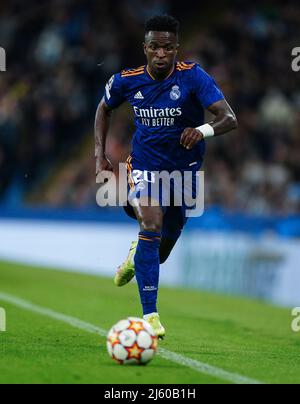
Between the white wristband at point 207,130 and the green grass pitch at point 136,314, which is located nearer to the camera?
the green grass pitch at point 136,314

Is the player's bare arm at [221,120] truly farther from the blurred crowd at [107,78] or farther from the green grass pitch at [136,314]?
the blurred crowd at [107,78]

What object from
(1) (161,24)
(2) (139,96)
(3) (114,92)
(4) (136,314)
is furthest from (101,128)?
(4) (136,314)

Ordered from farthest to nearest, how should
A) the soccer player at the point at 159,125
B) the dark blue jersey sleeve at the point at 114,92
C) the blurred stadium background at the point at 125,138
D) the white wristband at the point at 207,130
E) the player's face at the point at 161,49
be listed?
the blurred stadium background at the point at 125,138 < the dark blue jersey sleeve at the point at 114,92 < the player's face at the point at 161,49 < the soccer player at the point at 159,125 < the white wristband at the point at 207,130

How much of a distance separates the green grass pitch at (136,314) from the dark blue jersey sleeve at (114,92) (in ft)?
6.68

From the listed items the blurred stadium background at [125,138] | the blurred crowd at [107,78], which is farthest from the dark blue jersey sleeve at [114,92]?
the blurred crowd at [107,78]

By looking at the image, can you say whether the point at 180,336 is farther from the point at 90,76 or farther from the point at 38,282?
the point at 90,76

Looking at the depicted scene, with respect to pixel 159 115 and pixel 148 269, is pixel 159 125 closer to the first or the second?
pixel 159 115

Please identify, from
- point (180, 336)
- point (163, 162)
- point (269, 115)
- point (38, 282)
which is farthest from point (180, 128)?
point (269, 115)

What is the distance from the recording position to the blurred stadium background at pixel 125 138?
17125 millimetres

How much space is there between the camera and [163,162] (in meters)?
8.73

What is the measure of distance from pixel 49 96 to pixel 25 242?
318 cm

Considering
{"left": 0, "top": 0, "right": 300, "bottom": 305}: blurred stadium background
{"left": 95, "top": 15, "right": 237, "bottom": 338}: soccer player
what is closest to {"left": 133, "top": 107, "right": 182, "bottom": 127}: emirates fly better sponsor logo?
{"left": 95, "top": 15, "right": 237, "bottom": 338}: soccer player

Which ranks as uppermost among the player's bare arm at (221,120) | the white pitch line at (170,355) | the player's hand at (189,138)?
the player's bare arm at (221,120)

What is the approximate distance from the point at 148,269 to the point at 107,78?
14.6m
